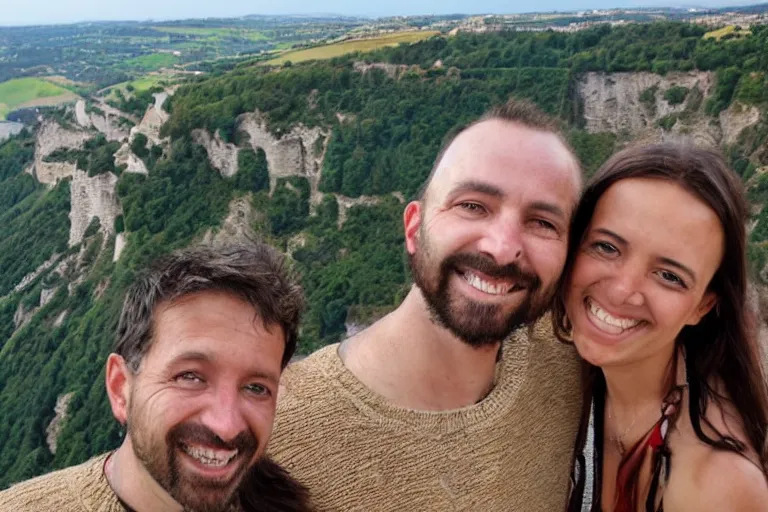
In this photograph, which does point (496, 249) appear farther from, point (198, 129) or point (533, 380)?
point (198, 129)

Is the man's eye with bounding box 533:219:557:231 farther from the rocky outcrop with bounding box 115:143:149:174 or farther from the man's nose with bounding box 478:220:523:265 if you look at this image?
the rocky outcrop with bounding box 115:143:149:174

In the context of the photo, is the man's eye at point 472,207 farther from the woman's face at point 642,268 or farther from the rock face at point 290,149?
the rock face at point 290,149

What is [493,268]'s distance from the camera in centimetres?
286

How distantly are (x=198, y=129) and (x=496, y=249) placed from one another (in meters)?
39.1

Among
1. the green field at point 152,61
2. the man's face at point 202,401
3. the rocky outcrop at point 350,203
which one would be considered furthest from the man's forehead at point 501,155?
the green field at point 152,61

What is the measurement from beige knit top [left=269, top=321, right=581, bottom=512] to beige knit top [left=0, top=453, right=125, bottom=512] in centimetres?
73

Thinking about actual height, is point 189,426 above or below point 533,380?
above

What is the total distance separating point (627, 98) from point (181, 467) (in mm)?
39922

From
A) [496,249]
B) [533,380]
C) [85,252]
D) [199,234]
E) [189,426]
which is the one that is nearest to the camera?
[189,426]

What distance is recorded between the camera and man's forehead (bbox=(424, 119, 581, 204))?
3.01 m

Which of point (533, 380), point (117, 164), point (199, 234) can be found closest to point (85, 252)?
point (117, 164)

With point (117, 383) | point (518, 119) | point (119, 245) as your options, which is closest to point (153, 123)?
point (119, 245)

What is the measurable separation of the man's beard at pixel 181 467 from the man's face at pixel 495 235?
3.53 feet

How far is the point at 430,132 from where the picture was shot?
39875 millimetres
